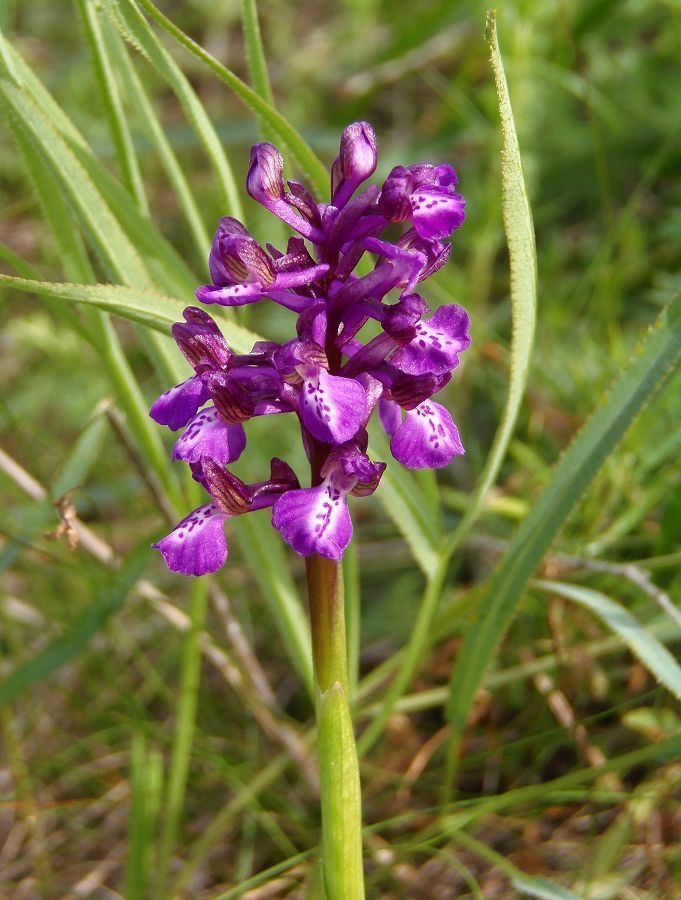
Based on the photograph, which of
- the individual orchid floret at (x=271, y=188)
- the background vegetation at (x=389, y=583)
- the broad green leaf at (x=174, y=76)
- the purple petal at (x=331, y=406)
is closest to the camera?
the purple petal at (x=331, y=406)

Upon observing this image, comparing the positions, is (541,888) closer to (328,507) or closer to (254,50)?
(328,507)

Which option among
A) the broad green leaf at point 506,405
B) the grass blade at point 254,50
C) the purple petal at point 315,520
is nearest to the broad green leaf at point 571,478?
the broad green leaf at point 506,405

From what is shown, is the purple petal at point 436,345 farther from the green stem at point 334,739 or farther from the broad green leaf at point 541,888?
the broad green leaf at point 541,888

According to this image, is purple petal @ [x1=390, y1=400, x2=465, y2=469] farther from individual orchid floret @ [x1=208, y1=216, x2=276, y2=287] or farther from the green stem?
individual orchid floret @ [x1=208, y1=216, x2=276, y2=287]

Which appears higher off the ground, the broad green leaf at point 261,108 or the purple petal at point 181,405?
the broad green leaf at point 261,108

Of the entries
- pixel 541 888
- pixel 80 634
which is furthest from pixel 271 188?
pixel 541 888
